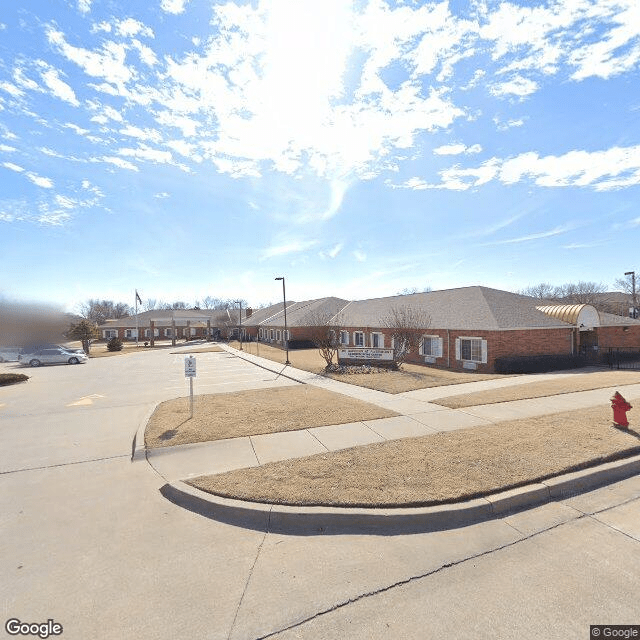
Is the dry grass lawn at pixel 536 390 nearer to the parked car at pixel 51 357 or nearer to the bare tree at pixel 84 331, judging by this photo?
the parked car at pixel 51 357

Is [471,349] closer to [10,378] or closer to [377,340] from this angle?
[377,340]

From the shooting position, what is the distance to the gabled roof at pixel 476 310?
63.6 ft

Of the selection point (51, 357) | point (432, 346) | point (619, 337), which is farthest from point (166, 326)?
point (619, 337)

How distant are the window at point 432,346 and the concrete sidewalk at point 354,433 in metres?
9.90

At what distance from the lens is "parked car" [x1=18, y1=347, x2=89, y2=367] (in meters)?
27.2

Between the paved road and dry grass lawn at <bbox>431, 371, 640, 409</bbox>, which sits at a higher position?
dry grass lawn at <bbox>431, 371, 640, 409</bbox>

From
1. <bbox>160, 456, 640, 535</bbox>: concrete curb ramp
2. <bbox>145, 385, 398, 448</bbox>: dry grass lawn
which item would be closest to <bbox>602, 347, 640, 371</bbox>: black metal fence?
<bbox>145, 385, 398, 448</bbox>: dry grass lawn

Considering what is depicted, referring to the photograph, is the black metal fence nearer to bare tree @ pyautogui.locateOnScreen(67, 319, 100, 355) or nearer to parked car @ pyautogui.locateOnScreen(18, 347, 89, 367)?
parked car @ pyautogui.locateOnScreen(18, 347, 89, 367)

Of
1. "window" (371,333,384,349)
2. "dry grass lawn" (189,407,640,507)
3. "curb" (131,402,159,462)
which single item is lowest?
"curb" (131,402,159,462)

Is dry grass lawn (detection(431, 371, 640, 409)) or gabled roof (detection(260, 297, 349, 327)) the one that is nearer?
dry grass lawn (detection(431, 371, 640, 409))

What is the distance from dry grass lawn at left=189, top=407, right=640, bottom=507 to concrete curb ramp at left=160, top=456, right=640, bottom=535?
5.5 inches

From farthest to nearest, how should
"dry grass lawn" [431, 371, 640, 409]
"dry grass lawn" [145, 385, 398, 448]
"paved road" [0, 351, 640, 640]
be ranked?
1. "dry grass lawn" [431, 371, 640, 409]
2. "dry grass lawn" [145, 385, 398, 448]
3. "paved road" [0, 351, 640, 640]

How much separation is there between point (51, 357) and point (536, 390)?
106ft

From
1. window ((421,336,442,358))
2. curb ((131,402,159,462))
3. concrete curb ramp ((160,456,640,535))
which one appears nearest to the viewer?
concrete curb ramp ((160,456,640,535))
